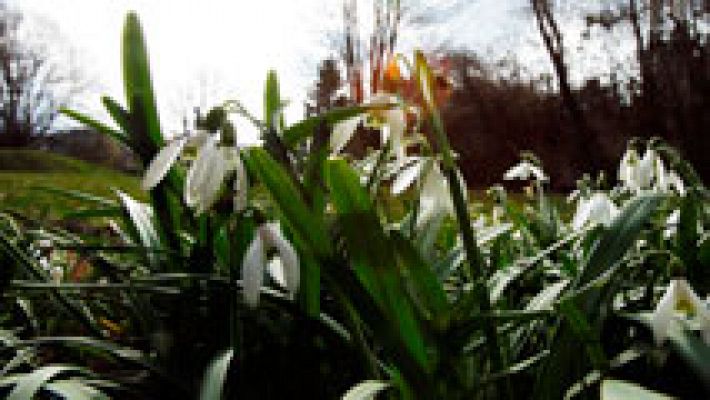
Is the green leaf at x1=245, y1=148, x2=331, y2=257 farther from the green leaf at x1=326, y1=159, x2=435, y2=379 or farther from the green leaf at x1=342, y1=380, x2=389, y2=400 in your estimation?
the green leaf at x1=342, y1=380, x2=389, y2=400

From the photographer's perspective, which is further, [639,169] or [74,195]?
[639,169]

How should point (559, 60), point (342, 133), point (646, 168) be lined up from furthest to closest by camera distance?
point (559, 60) → point (646, 168) → point (342, 133)

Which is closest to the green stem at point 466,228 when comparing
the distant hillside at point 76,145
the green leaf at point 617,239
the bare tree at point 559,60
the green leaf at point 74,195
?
the green leaf at point 617,239

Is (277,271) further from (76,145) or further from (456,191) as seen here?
(76,145)

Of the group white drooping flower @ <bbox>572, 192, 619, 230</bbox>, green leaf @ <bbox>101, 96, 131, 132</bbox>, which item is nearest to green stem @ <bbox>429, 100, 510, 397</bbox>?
white drooping flower @ <bbox>572, 192, 619, 230</bbox>

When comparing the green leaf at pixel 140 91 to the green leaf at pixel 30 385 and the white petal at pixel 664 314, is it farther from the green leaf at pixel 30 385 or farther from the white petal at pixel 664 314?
the white petal at pixel 664 314

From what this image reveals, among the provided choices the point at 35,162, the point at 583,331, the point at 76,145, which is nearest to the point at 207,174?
the point at 583,331

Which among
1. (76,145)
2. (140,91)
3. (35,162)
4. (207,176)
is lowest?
(35,162)
